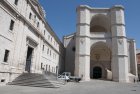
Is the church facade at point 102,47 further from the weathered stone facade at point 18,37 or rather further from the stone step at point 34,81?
the stone step at point 34,81

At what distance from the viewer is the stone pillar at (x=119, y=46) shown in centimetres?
3562

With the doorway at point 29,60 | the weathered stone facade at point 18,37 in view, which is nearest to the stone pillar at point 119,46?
the weathered stone facade at point 18,37

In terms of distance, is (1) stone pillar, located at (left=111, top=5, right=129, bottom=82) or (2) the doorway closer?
(2) the doorway

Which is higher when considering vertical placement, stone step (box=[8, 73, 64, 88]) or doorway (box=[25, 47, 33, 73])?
doorway (box=[25, 47, 33, 73])

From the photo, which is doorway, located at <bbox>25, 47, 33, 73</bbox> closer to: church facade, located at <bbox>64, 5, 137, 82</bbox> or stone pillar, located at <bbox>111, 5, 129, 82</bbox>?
church facade, located at <bbox>64, 5, 137, 82</bbox>

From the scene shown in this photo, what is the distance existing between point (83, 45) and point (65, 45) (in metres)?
12.2

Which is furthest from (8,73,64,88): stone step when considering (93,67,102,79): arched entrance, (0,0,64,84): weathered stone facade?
(93,67,102,79): arched entrance

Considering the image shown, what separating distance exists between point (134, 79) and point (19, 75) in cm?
2771

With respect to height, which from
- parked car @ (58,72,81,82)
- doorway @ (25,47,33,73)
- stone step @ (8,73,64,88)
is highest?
doorway @ (25,47,33,73)

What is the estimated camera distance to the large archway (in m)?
43.2

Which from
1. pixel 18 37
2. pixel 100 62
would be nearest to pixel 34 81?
pixel 18 37

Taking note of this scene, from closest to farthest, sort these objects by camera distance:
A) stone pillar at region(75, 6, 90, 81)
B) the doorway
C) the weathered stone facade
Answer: the weathered stone facade, the doorway, stone pillar at region(75, 6, 90, 81)

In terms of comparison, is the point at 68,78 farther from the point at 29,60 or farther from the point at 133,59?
the point at 133,59

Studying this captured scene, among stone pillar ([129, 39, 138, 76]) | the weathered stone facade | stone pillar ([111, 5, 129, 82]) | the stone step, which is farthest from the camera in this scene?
stone pillar ([129, 39, 138, 76])
